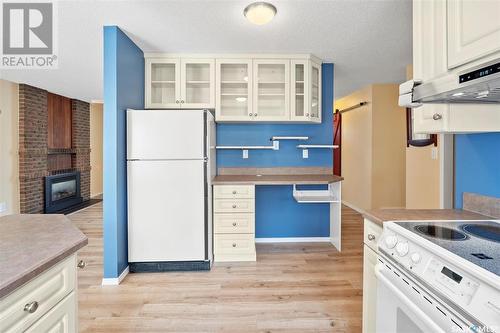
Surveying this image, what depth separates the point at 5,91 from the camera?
4527 mm

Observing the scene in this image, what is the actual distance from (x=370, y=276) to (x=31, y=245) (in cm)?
157

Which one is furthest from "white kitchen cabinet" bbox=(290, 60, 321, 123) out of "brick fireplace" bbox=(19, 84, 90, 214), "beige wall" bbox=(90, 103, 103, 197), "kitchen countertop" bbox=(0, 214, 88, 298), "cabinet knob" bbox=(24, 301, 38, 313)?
"beige wall" bbox=(90, 103, 103, 197)

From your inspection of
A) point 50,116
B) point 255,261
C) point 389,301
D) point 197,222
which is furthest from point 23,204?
point 389,301

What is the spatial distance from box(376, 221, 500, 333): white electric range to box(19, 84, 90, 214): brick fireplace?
574 cm

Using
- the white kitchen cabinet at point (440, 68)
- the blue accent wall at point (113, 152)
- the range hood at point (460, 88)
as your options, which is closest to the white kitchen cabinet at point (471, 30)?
the white kitchen cabinet at point (440, 68)

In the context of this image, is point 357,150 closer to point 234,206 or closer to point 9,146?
point 234,206

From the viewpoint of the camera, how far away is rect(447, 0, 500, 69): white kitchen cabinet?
1.06 meters

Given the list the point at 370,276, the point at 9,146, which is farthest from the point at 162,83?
the point at 9,146

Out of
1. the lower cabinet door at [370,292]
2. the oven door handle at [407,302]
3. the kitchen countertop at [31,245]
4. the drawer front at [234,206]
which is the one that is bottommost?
the lower cabinet door at [370,292]

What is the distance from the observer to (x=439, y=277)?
91 cm

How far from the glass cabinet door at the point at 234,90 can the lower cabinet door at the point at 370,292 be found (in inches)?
85.4

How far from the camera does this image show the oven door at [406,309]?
87 centimetres

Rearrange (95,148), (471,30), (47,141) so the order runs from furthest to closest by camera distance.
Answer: (95,148) < (47,141) < (471,30)

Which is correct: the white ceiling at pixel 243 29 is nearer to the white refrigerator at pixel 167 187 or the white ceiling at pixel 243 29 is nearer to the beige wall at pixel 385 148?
the white refrigerator at pixel 167 187
